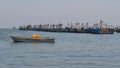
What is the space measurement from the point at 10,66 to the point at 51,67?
137 inches

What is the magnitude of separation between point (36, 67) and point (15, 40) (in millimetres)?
50867

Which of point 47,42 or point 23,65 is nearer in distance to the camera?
point 23,65

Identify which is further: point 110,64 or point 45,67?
point 110,64

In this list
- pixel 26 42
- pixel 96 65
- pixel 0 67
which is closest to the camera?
pixel 0 67

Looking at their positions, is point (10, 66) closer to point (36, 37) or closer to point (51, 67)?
point (51, 67)

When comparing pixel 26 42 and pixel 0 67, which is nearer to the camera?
pixel 0 67

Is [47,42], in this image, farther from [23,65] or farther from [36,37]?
[23,65]

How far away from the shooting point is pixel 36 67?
33.6 m

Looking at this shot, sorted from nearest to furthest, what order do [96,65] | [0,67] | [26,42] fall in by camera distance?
[0,67] → [96,65] → [26,42]

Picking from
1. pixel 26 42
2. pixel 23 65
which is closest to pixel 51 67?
pixel 23 65

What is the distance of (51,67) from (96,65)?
4.17m

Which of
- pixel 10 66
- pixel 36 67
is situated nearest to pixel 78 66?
pixel 36 67

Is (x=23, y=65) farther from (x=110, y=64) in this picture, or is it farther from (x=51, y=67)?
(x=110, y=64)

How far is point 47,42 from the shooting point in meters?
84.9
